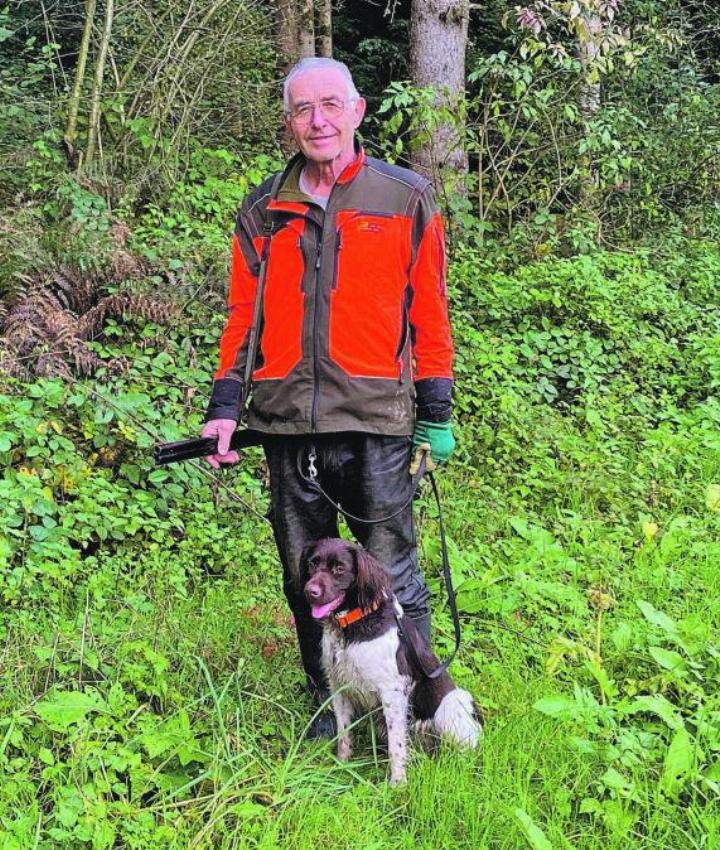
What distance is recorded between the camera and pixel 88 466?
4922 millimetres

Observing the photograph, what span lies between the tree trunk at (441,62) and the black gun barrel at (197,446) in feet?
18.2

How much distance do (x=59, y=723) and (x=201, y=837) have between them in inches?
24.0

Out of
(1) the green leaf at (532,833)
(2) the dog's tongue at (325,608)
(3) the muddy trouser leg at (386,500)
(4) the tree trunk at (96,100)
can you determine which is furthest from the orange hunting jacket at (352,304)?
(4) the tree trunk at (96,100)

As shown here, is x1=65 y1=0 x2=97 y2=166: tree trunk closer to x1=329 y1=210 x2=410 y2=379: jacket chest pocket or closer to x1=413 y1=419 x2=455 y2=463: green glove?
x1=329 y1=210 x2=410 y2=379: jacket chest pocket

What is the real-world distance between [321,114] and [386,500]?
136 centimetres

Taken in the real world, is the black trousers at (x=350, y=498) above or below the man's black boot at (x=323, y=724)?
above

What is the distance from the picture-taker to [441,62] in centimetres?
862

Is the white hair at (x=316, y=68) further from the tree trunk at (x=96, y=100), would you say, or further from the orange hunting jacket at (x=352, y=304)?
the tree trunk at (x=96, y=100)

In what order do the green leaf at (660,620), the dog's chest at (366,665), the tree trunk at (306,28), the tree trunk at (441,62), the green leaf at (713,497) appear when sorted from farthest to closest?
1. the tree trunk at (306,28)
2. the tree trunk at (441,62)
3. the green leaf at (713,497)
4. the green leaf at (660,620)
5. the dog's chest at (366,665)

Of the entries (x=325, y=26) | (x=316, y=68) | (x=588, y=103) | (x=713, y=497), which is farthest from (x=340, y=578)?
(x=588, y=103)

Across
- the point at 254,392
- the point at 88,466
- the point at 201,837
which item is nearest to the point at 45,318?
the point at 88,466

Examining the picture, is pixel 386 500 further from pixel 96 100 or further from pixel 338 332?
pixel 96 100

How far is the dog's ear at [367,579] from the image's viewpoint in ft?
9.97

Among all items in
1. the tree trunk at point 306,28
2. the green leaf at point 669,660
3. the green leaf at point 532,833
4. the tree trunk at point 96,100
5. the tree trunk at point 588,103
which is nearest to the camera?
the green leaf at point 532,833
